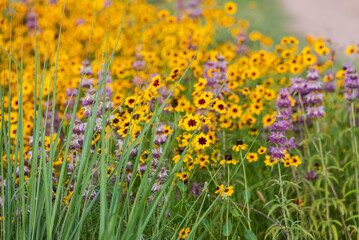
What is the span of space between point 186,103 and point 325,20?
9.74 m

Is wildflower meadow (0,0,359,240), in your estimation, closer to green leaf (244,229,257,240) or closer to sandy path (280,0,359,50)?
green leaf (244,229,257,240)

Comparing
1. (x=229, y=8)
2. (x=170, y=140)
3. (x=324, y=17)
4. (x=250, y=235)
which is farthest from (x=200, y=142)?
(x=324, y=17)

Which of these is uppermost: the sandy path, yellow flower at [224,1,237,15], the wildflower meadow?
the sandy path

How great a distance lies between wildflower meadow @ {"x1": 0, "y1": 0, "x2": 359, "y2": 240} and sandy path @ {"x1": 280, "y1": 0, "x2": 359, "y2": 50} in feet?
17.7

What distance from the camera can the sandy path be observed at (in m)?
10.7

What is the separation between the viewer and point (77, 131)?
8.00 feet

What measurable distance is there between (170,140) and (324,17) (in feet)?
35.0

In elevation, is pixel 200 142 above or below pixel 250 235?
above

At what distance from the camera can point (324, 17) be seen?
12055mm

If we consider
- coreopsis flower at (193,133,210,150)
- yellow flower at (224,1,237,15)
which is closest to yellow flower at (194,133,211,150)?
coreopsis flower at (193,133,210,150)

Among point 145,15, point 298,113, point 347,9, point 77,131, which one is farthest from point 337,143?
point 347,9

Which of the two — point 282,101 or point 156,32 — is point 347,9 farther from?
point 282,101

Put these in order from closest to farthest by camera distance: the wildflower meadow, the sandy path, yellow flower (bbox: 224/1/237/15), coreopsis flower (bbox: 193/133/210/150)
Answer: the wildflower meadow, coreopsis flower (bbox: 193/133/210/150), yellow flower (bbox: 224/1/237/15), the sandy path

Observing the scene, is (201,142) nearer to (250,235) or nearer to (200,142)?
(200,142)
